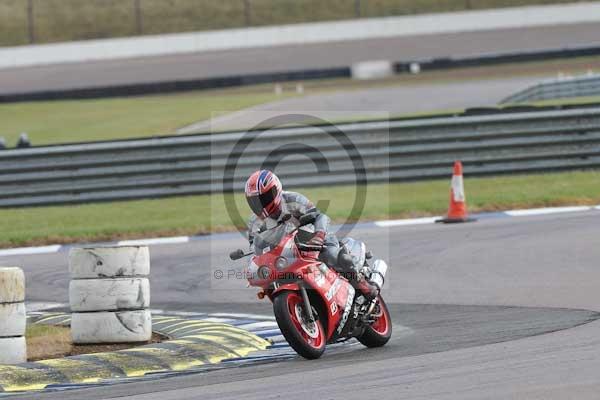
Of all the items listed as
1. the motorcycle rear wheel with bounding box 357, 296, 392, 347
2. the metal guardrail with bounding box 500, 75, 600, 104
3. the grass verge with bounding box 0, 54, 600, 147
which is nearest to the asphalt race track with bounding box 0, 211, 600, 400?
the motorcycle rear wheel with bounding box 357, 296, 392, 347

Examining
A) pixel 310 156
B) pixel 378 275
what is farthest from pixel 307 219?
pixel 310 156

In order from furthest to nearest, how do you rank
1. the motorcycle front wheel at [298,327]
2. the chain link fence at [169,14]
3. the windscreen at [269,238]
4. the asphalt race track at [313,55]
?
the chain link fence at [169,14] → the asphalt race track at [313,55] → the windscreen at [269,238] → the motorcycle front wheel at [298,327]

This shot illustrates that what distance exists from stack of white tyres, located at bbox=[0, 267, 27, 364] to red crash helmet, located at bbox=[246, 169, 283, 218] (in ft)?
6.41

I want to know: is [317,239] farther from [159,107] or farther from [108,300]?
[159,107]

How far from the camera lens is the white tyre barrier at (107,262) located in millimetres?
9953

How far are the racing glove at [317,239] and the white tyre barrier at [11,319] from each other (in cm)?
229

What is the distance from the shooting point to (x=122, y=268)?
9.97 meters

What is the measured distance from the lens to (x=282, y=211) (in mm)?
8625

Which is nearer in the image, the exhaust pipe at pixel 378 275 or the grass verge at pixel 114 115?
the exhaust pipe at pixel 378 275

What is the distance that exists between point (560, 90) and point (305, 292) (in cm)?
2286

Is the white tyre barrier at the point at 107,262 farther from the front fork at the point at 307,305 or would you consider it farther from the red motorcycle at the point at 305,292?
Result: the front fork at the point at 307,305

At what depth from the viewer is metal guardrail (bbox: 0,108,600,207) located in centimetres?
1866

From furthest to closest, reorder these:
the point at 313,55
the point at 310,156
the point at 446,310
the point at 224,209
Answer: the point at 313,55 < the point at 310,156 < the point at 224,209 < the point at 446,310

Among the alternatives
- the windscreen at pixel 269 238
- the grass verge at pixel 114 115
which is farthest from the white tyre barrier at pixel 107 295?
the grass verge at pixel 114 115
